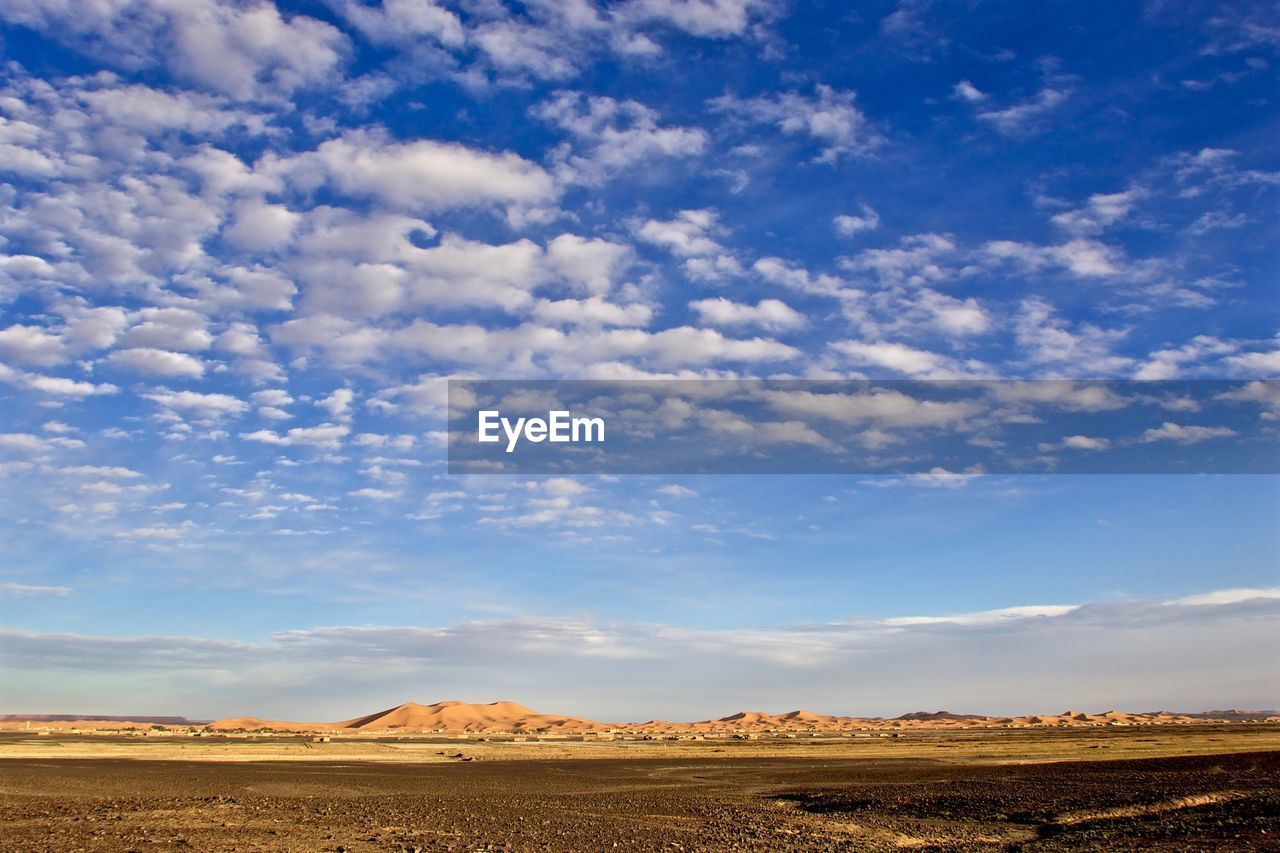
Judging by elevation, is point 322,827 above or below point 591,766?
above

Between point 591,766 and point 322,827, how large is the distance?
1218 inches

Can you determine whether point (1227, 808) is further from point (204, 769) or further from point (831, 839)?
point (204, 769)

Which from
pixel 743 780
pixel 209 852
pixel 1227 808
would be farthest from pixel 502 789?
pixel 1227 808

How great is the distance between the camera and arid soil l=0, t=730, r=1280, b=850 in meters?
21.5

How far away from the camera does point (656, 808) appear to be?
29219mm

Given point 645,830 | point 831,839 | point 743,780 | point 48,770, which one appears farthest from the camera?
point 48,770

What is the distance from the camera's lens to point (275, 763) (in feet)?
175

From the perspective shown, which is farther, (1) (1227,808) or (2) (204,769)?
(2) (204,769)

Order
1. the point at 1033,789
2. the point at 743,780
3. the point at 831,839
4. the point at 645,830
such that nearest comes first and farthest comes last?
the point at 831,839
the point at 645,830
the point at 1033,789
the point at 743,780

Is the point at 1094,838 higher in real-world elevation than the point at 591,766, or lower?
higher

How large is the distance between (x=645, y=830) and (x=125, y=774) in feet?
107

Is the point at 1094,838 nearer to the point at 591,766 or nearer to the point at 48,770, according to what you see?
the point at 591,766

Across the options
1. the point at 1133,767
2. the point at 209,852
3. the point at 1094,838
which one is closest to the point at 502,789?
the point at 209,852

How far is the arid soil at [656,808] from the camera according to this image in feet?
70.4
